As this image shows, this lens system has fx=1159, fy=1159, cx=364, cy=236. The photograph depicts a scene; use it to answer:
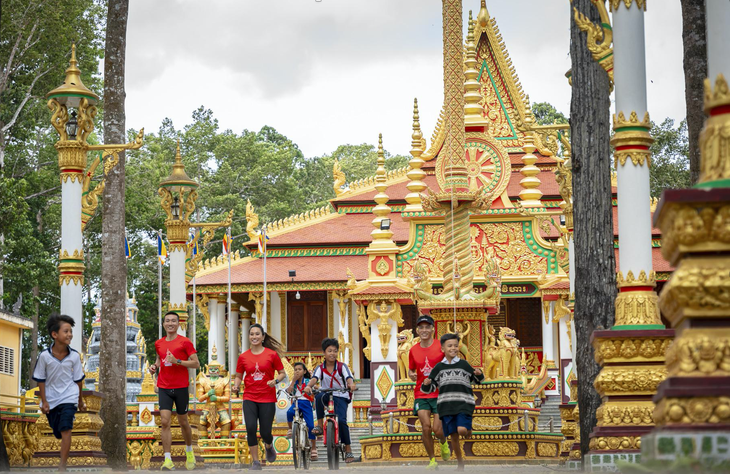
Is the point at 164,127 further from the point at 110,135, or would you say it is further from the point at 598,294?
the point at 598,294

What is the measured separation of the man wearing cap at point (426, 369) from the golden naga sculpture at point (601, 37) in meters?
3.70

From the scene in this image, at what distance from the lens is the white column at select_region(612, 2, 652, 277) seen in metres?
10.3

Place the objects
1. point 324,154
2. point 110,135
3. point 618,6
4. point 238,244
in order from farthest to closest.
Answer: point 324,154 < point 238,244 < point 110,135 < point 618,6

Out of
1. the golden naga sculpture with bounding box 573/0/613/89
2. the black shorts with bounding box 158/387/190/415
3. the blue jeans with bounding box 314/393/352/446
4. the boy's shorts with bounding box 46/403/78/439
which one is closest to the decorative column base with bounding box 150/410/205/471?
the black shorts with bounding box 158/387/190/415

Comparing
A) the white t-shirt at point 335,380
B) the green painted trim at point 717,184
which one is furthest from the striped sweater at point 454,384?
the green painted trim at point 717,184

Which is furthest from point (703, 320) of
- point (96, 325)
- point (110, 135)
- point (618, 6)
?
point (96, 325)

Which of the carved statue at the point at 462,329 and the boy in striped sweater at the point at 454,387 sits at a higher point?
the carved statue at the point at 462,329

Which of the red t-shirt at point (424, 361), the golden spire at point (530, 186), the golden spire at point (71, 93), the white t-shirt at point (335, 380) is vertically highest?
the golden spire at point (530, 186)

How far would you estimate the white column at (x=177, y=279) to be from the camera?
63.1 ft

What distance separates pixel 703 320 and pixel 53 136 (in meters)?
39.9

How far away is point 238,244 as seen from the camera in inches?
2069

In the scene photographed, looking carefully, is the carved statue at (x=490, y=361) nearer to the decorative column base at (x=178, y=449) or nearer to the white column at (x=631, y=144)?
the decorative column base at (x=178, y=449)

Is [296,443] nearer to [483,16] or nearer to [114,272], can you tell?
[114,272]

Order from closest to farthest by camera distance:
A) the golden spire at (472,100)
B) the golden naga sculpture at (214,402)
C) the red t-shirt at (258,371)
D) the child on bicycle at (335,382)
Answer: the red t-shirt at (258,371) → the child on bicycle at (335,382) → the golden naga sculpture at (214,402) → the golden spire at (472,100)
